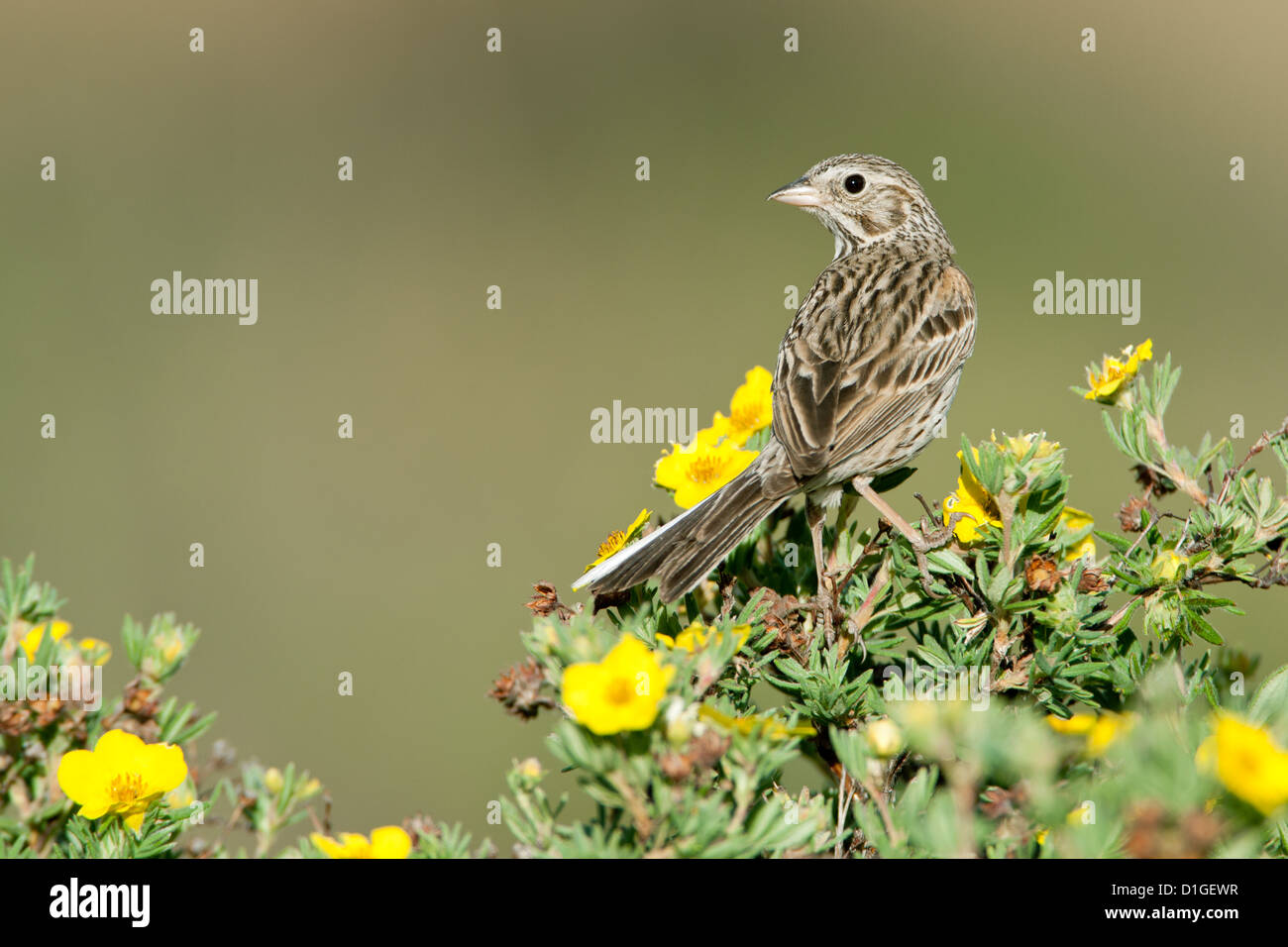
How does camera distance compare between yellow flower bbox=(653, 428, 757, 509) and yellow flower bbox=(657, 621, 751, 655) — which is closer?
yellow flower bbox=(657, 621, 751, 655)

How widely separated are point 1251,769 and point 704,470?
1.55m

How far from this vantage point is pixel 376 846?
5.64ft

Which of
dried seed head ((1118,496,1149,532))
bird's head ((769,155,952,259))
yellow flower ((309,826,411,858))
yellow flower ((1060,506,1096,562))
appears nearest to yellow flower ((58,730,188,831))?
yellow flower ((309,826,411,858))

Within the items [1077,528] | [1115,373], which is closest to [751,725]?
[1077,528]

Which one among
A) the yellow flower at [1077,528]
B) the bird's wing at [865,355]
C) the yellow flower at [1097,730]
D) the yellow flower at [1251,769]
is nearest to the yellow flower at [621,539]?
the yellow flower at [1077,528]

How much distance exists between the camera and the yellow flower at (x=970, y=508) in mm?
2344

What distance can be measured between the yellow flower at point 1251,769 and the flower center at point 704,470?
4.87 feet

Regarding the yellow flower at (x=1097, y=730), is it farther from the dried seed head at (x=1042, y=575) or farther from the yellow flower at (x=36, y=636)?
the yellow flower at (x=36, y=636)

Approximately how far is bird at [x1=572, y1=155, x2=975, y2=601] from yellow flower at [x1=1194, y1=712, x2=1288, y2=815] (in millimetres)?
975

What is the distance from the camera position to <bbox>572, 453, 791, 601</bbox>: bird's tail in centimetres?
242

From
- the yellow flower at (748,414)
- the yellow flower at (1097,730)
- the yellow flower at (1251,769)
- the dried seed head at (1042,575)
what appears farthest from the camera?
the yellow flower at (748,414)

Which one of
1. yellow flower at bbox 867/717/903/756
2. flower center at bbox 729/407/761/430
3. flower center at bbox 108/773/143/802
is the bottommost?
flower center at bbox 108/773/143/802

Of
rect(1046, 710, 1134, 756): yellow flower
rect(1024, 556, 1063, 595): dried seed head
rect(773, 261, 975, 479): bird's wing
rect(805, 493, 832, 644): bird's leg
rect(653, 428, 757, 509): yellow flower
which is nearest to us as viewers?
rect(1046, 710, 1134, 756): yellow flower

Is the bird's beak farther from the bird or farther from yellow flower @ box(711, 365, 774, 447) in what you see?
yellow flower @ box(711, 365, 774, 447)
